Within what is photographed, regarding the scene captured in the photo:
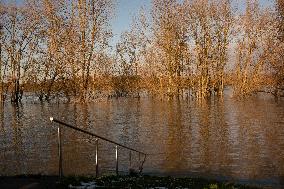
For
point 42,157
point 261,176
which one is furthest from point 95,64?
point 261,176

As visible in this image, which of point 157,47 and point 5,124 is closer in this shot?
point 5,124

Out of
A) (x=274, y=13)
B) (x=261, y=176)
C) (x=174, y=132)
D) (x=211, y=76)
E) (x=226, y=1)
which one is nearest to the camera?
(x=261, y=176)

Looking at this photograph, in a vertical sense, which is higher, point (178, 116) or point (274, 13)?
point (274, 13)

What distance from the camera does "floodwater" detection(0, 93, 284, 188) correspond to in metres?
20.6

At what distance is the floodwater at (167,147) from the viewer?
20562 millimetres

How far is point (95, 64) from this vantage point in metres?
72.8

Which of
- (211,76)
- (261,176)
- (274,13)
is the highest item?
(274,13)

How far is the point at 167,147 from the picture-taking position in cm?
2683

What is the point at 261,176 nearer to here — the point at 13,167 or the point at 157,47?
the point at 13,167

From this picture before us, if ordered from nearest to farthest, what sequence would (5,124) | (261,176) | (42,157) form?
(261,176) → (42,157) → (5,124)

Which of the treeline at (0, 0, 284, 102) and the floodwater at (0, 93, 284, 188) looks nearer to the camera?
the floodwater at (0, 93, 284, 188)

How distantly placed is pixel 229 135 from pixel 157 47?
48.7 metres

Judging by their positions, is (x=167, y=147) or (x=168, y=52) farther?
(x=168, y=52)

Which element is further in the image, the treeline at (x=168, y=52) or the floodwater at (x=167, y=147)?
the treeline at (x=168, y=52)
